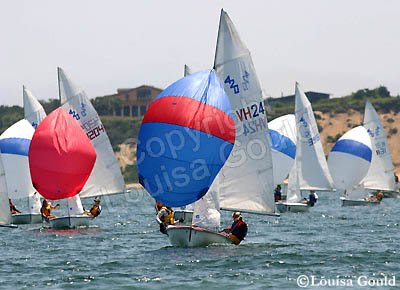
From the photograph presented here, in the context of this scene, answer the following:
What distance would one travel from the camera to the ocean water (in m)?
24.7

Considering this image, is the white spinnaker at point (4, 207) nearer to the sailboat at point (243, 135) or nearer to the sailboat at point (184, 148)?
the sailboat at point (184, 148)

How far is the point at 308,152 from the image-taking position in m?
53.5

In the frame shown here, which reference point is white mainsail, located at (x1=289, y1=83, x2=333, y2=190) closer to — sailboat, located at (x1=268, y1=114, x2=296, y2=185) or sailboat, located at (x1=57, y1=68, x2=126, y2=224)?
sailboat, located at (x1=268, y1=114, x2=296, y2=185)

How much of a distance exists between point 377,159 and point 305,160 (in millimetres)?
12560

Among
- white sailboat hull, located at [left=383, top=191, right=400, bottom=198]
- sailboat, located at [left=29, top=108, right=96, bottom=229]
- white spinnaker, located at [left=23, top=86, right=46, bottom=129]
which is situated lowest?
A: white sailboat hull, located at [left=383, top=191, right=400, bottom=198]

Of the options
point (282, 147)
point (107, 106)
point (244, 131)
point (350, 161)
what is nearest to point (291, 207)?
point (282, 147)

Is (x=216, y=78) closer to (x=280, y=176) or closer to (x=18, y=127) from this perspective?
(x=18, y=127)

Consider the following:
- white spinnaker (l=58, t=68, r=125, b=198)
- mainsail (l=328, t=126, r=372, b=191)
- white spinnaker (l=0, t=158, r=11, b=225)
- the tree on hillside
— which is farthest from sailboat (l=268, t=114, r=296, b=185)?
the tree on hillside

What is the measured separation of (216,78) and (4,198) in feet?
24.8

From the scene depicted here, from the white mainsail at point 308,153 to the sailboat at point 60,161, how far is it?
1498cm

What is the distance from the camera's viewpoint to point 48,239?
37.0 metres

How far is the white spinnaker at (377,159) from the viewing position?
211 feet

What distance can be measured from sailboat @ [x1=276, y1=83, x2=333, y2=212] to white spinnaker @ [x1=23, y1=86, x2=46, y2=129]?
12.6 m

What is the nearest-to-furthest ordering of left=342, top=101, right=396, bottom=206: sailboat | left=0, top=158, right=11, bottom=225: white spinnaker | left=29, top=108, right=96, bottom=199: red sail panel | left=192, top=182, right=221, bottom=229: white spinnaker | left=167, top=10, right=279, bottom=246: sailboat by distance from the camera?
left=192, top=182, right=221, bottom=229: white spinnaker < left=0, top=158, right=11, bottom=225: white spinnaker < left=167, top=10, right=279, bottom=246: sailboat < left=29, top=108, right=96, bottom=199: red sail panel < left=342, top=101, right=396, bottom=206: sailboat
